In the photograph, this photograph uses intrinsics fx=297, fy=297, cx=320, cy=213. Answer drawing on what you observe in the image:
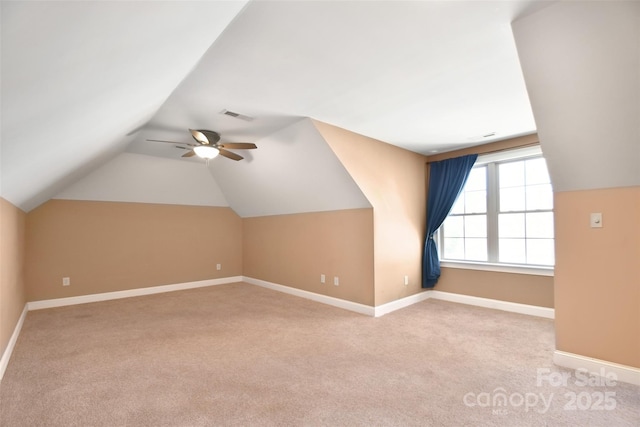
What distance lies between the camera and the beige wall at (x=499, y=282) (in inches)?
153

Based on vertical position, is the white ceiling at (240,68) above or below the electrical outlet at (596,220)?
above

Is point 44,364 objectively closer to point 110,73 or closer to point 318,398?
point 318,398

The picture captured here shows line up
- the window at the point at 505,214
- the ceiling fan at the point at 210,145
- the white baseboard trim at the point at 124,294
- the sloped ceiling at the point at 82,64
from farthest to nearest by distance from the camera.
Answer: the white baseboard trim at the point at 124,294 < the window at the point at 505,214 < the ceiling fan at the point at 210,145 < the sloped ceiling at the point at 82,64

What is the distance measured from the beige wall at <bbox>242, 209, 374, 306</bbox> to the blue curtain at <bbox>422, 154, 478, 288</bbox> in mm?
1282

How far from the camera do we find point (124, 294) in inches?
201

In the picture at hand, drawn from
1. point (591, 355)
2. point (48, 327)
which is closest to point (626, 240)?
point (591, 355)

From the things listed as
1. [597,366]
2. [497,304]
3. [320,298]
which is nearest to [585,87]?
[597,366]

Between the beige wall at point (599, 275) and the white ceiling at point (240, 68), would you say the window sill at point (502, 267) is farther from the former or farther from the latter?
the white ceiling at point (240, 68)

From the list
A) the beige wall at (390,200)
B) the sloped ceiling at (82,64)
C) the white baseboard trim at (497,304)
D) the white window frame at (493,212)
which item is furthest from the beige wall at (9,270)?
the white window frame at (493,212)

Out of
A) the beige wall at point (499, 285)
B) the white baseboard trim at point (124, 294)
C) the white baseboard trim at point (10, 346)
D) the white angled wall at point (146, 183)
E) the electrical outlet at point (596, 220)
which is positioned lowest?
the white baseboard trim at point (124, 294)

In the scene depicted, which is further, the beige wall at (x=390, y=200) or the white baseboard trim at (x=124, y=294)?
the white baseboard trim at (x=124, y=294)

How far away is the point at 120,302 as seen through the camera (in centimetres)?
477

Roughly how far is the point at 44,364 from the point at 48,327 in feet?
4.23

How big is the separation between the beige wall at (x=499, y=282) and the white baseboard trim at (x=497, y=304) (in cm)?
5
